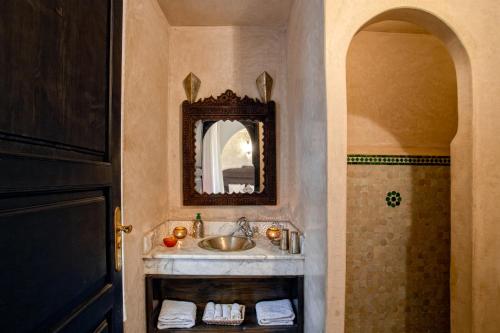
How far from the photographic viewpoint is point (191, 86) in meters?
2.16

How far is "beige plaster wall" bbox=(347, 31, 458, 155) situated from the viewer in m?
1.89

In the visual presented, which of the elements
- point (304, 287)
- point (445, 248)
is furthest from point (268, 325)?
point (445, 248)

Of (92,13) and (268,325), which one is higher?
(92,13)

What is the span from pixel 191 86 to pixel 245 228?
1.20 metres

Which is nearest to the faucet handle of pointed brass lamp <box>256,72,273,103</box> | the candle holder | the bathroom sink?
the bathroom sink

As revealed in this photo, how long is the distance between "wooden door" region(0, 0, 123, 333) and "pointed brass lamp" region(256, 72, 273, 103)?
4.41 feet

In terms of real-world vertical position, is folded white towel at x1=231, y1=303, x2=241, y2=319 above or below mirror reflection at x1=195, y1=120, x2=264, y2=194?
below

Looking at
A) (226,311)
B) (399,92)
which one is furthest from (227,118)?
(226,311)

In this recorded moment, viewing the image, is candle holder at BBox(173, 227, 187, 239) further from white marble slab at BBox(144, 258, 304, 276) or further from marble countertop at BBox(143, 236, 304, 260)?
white marble slab at BBox(144, 258, 304, 276)

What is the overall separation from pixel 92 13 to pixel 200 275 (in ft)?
4.73

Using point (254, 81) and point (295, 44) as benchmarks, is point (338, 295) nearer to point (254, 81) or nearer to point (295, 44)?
point (295, 44)

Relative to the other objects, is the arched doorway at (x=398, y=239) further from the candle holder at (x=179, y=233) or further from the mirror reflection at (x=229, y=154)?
the candle holder at (x=179, y=233)

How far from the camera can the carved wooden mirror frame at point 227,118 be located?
2188 mm

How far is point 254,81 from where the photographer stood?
223 cm
